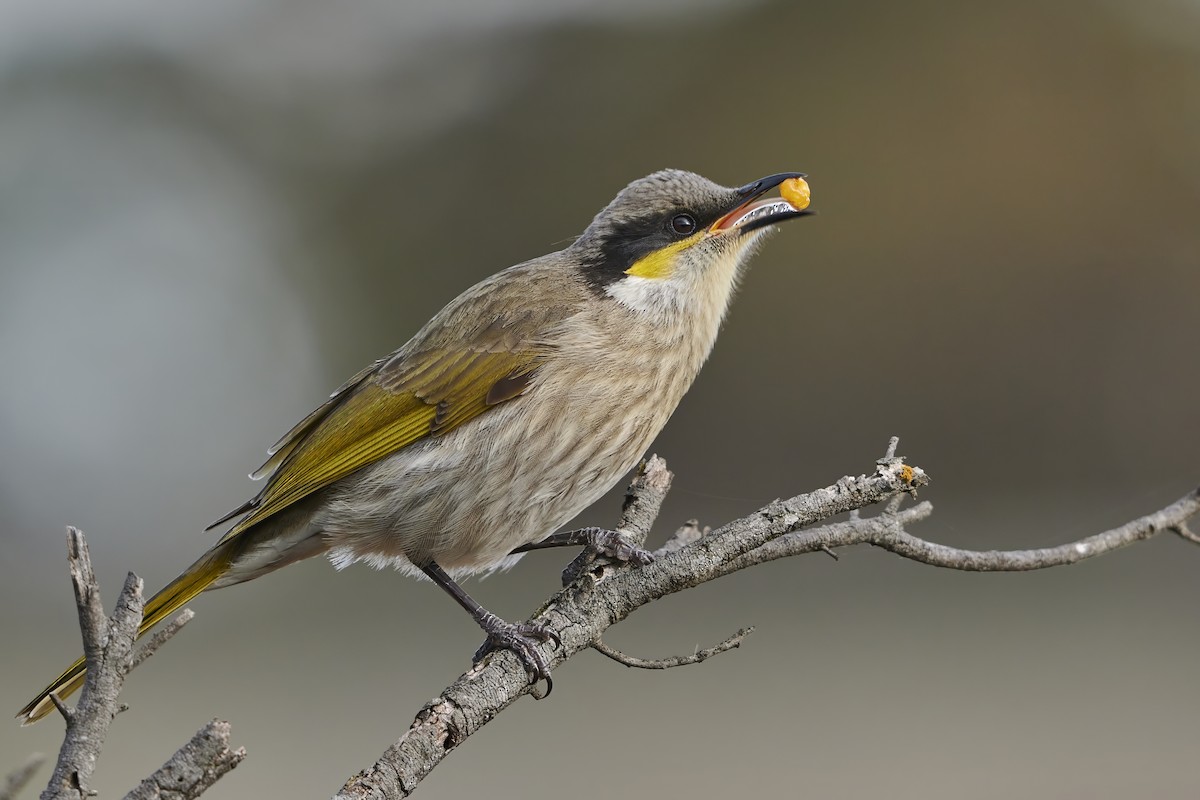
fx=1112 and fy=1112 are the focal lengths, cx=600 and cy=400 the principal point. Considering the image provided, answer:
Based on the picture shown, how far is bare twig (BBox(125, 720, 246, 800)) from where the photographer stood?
181cm

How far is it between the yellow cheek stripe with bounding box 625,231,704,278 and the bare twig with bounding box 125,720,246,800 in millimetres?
2699

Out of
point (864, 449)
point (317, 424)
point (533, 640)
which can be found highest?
point (864, 449)

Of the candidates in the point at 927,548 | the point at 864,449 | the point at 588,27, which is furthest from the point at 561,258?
the point at 588,27

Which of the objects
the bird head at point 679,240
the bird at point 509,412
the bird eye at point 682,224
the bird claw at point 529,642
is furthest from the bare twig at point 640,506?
the bird eye at point 682,224

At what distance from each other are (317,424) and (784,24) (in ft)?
29.9

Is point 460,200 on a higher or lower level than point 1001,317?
higher

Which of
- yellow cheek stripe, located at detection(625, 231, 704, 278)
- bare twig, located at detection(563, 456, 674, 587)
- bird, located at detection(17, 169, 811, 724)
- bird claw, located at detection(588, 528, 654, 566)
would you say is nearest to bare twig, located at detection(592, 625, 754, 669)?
bird claw, located at detection(588, 528, 654, 566)

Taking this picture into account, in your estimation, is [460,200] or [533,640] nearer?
[533,640]

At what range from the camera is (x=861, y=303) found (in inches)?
392

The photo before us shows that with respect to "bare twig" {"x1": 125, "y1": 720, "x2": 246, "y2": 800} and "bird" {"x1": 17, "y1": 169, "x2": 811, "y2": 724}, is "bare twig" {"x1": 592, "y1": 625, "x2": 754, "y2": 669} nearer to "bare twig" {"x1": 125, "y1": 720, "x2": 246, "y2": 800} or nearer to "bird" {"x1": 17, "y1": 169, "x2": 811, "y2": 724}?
"bird" {"x1": 17, "y1": 169, "x2": 811, "y2": 724}

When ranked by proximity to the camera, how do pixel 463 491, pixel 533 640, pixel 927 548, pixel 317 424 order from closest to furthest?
1. pixel 927 548
2. pixel 533 640
3. pixel 463 491
4. pixel 317 424

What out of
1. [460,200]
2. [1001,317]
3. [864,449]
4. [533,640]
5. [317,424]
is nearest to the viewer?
[533,640]

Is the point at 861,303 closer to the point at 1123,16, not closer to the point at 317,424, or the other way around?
the point at 1123,16

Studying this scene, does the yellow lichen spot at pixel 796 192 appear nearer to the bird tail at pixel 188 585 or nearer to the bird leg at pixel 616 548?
the bird leg at pixel 616 548
